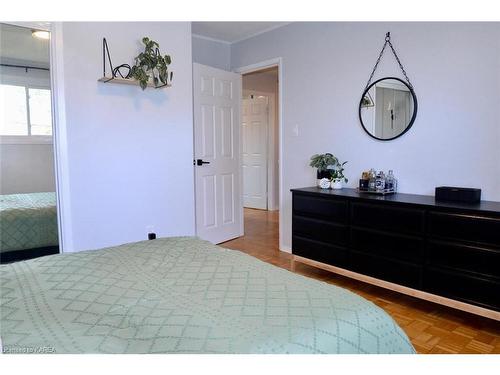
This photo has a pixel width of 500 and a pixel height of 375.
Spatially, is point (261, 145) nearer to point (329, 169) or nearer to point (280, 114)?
point (280, 114)

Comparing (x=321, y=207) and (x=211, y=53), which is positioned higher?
(x=211, y=53)

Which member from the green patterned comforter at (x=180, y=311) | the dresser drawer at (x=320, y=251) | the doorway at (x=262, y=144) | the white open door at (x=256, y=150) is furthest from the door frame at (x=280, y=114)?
the green patterned comforter at (x=180, y=311)

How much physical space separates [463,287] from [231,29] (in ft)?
10.9

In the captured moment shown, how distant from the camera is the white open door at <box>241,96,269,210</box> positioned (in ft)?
21.6

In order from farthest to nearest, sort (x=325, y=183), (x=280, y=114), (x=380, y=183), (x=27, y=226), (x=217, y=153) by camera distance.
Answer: (x=217, y=153) → (x=280, y=114) → (x=325, y=183) → (x=380, y=183) → (x=27, y=226)

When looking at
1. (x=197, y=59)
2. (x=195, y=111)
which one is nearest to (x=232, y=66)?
(x=197, y=59)

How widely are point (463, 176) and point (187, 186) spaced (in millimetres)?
2431

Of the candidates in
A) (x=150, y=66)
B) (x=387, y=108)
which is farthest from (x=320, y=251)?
(x=150, y=66)

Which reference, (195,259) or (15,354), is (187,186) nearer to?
(195,259)

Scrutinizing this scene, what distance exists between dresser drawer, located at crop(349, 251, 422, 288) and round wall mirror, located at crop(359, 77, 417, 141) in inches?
40.3

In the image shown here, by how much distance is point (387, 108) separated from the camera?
122 inches

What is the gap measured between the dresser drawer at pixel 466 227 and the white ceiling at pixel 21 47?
120 inches

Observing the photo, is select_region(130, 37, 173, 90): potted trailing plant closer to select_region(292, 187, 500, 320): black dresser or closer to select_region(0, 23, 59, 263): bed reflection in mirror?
select_region(0, 23, 59, 263): bed reflection in mirror

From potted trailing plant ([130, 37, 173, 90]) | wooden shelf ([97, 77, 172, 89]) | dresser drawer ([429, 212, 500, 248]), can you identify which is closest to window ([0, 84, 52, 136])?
wooden shelf ([97, 77, 172, 89])
